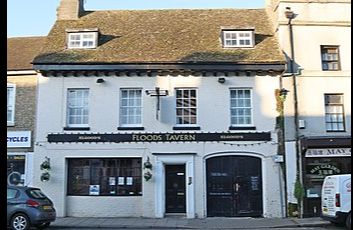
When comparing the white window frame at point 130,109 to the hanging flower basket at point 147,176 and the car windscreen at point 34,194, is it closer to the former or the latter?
the hanging flower basket at point 147,176

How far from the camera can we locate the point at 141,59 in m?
19.3

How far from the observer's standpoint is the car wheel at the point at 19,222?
13.9m

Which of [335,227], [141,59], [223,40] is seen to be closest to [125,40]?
[141,59]

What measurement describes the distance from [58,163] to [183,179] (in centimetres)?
566

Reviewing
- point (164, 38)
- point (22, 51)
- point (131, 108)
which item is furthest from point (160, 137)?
point (22, 51)

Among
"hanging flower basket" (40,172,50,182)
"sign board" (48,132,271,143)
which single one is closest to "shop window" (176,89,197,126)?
"sign board" (48,132,271,143)

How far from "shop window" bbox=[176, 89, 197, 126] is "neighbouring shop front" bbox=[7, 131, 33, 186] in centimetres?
691

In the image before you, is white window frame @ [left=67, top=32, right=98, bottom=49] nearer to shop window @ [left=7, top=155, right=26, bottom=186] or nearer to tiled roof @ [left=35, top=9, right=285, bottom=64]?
tiled roof @ [left=35, top=9, right=285, bottom=64]

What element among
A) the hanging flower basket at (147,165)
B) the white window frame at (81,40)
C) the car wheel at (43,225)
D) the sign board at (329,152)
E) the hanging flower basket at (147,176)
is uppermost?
the white window frame at (81,40)

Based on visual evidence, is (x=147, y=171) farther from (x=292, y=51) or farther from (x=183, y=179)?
(x=292, y=51)

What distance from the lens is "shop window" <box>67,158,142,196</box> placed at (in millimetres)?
18891

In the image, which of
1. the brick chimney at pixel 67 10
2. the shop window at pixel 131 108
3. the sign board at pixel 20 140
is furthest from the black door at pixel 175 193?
the brick chimney at pixel 67 10

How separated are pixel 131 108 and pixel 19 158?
18.3ft

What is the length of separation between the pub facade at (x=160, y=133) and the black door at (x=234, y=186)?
44mm
